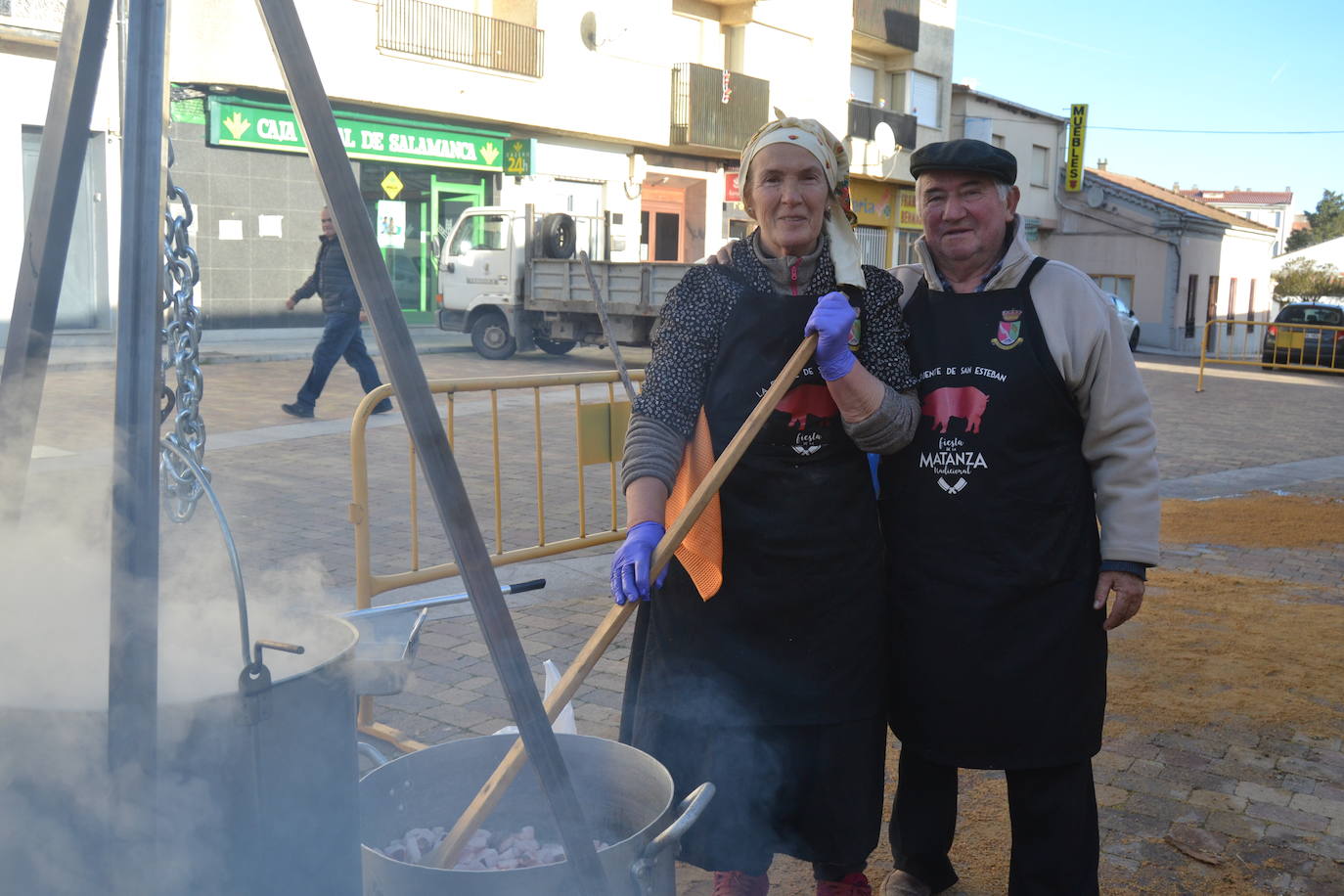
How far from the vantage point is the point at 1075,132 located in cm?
3616

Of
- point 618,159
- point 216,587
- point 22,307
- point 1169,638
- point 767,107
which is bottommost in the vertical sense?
point 1169,638

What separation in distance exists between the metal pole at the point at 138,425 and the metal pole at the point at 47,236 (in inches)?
9.5

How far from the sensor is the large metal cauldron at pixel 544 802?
6.09ft

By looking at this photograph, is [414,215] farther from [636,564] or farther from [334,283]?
[636,564]

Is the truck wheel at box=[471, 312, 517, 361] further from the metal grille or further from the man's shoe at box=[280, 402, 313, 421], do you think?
the metal grille

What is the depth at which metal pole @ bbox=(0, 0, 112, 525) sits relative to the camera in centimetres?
158

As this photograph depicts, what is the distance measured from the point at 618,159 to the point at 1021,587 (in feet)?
74.0

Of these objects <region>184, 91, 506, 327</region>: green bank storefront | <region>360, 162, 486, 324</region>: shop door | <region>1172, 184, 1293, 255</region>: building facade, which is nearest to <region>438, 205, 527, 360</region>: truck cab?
<region>184, 91, 506, 327</region>: green bank storefront

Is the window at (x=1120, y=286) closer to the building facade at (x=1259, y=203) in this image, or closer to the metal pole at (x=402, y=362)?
the metal pole at (x=402, y=362)

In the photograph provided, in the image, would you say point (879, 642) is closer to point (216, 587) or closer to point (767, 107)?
point (216, 587)

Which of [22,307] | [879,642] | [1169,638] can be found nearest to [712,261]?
[879,642]

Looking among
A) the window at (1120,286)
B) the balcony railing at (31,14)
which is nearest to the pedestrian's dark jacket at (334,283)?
the balcony railing at (31,14)

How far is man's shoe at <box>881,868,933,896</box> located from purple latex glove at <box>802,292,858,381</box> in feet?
4.46

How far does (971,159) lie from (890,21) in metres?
30.2
